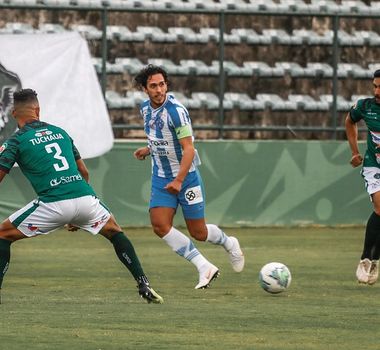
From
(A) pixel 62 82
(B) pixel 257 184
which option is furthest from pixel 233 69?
(A) pixel 62 82

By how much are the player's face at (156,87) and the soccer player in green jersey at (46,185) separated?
133 cm

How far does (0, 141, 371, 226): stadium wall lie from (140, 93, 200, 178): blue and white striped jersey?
714 cm

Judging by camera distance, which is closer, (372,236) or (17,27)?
(372,236)

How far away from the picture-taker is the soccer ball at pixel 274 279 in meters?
11.4

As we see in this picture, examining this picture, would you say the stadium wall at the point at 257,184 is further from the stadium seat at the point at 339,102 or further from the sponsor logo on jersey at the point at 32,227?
the sponsor logo on jersey at the point at 32,227

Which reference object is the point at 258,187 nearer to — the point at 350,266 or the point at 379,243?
the point at 350,266

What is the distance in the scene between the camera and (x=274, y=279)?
447 inches

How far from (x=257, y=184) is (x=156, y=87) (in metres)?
8.60

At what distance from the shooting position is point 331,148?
20438mm

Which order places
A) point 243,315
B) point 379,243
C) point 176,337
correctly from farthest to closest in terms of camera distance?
point 379,243 → point 243,315 → point 176,337

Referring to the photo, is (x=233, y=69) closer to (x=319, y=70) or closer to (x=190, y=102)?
(x=190, y=102)

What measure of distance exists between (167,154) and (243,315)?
109 inches

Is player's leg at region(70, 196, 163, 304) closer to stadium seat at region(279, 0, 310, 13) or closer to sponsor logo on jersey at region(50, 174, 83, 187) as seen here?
sponsor logo on jersey at region(50, 174, 83, 187)

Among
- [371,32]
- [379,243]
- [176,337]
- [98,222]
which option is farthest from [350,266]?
[371,32]
